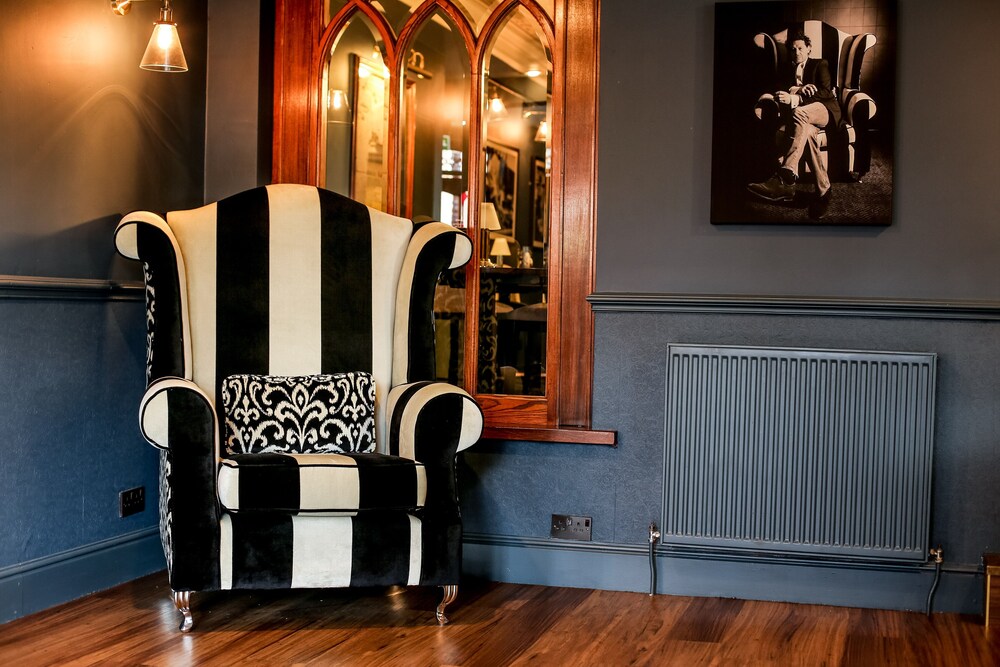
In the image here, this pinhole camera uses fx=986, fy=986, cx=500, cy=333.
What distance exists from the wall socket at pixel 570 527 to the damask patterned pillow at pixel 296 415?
2.39ft

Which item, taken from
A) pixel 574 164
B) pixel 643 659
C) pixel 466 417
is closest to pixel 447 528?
pixel 466 417

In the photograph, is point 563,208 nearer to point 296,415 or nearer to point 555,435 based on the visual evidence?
point 555,435

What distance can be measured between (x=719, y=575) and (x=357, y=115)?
1997mm

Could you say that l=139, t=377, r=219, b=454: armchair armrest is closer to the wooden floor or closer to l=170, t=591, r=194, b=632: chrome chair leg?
l=170, t=591, r=194, b=632: chrome chair leg

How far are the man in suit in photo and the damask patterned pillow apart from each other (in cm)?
146

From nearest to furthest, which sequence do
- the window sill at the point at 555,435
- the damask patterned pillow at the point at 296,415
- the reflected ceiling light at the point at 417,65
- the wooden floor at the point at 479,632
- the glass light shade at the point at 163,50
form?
the wooden floor at the point at 479,632, the damask patterned pillow at the point at 296,415, the glass light shade at the point at 163,50, the window sill at the point at 555,435, the reflected ceiling light at the point at 417,65

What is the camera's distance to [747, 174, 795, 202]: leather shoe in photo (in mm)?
3098

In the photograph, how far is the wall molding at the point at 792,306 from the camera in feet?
9.86

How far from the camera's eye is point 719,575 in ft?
10.3

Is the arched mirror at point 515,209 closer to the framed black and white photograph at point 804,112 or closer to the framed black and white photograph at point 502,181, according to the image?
the framed black and white photograph at point 502,181

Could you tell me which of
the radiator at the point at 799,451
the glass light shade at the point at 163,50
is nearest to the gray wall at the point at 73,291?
the glass light shade at the point at 163,50

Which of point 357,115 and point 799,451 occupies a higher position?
point 357,115

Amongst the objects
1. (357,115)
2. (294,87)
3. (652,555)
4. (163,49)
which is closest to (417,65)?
(357,115)

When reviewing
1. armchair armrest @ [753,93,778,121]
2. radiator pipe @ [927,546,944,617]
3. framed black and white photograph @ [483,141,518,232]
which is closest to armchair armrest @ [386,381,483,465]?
framed black and white photograph @ [483,141,518,232]
